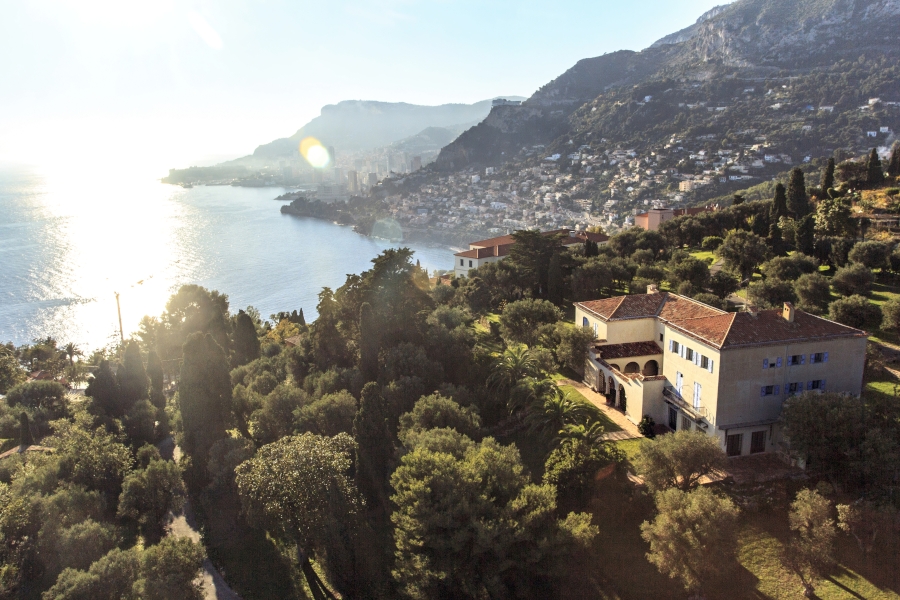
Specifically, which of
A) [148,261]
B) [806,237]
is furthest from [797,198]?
[148,261]

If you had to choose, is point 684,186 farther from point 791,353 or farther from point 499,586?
point 499,586

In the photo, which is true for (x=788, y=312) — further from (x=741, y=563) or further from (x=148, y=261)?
(x=148, y=261)

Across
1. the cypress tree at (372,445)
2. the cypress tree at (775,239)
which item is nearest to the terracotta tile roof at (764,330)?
the cypress tree at (372,445)

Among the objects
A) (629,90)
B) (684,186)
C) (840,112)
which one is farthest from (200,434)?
(629,90)

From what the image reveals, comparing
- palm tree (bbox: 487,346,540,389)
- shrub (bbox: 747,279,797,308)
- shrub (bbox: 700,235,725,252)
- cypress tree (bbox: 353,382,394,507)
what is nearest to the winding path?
cypress tree (bbox: 353,382,394,507)

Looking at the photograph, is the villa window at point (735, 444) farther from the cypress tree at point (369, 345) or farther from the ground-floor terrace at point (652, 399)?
the cypress tree at point (369, 345)
